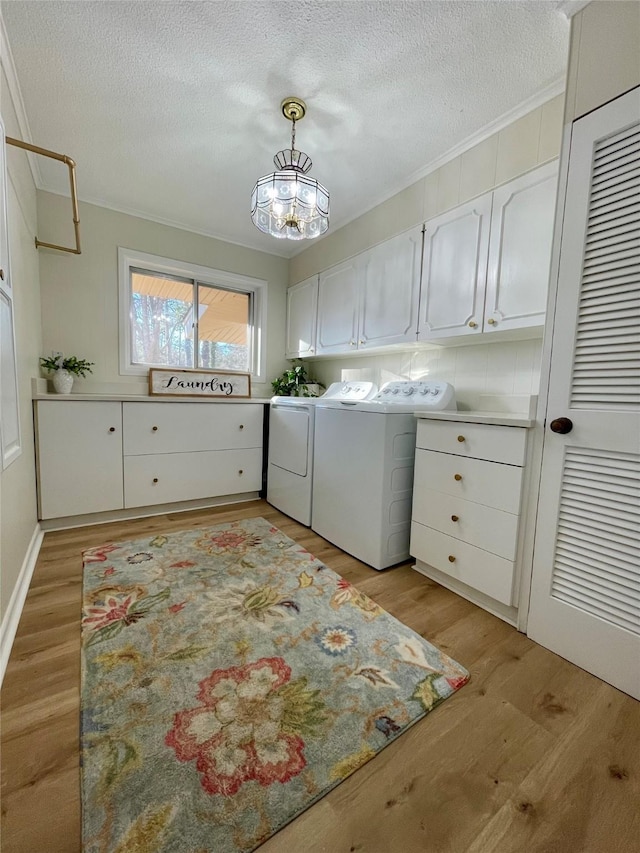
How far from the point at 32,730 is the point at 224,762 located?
56cm

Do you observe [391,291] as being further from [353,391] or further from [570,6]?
[570,6]

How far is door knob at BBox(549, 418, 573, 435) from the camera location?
50.0 inches

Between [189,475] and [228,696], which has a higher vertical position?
[189,475]

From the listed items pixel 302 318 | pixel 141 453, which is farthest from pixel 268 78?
pixel 141 453

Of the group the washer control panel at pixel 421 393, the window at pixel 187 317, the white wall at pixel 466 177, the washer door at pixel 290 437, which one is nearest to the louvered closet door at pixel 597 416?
the white wall at pixel 466 177

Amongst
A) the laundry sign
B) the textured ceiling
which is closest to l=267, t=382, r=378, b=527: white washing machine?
the laundry sign

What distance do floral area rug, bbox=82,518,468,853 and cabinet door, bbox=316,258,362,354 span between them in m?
1.80

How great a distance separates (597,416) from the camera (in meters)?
1.21

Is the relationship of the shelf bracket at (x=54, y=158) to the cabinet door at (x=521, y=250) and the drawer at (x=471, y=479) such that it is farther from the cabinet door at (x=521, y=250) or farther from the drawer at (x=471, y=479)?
the drawer at (x=471, y=479)

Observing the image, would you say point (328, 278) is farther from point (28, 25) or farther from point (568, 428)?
point (568, 428)

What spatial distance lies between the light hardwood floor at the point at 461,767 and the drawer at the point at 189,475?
47.2 inches

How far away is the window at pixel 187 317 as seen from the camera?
2885 millimetres

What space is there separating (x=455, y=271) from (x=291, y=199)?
3.26 ft

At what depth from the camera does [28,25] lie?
136cm
